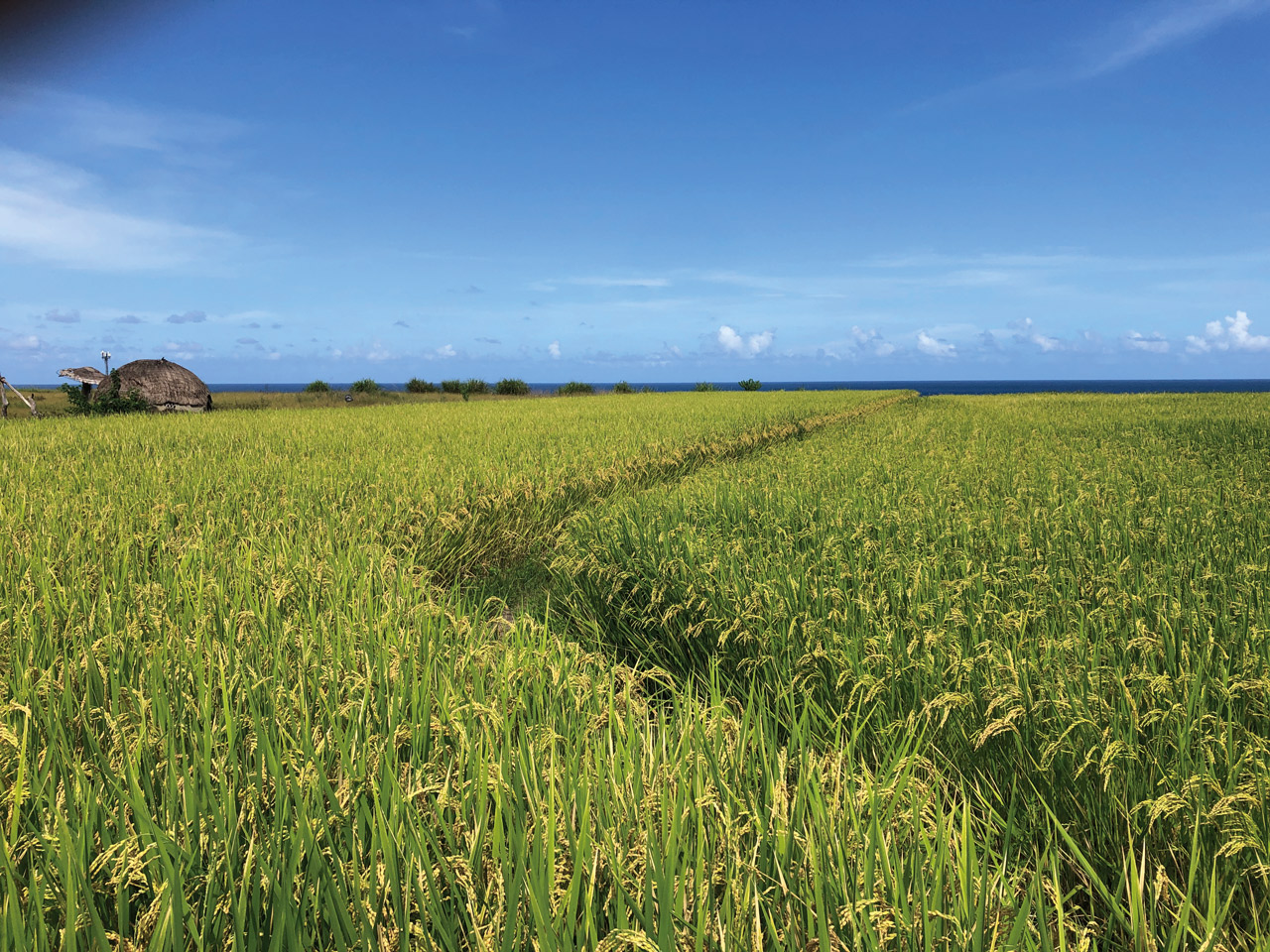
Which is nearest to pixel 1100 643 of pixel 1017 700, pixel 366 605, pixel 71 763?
pixel 1017 700

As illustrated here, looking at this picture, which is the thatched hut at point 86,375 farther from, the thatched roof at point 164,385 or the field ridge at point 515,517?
the field ridge at point 515,517

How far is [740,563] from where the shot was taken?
3.37 meters

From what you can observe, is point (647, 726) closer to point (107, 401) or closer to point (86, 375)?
point (107, 401)

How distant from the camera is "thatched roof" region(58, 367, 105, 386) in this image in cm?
2283

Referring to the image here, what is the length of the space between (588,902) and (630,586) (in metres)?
2.78

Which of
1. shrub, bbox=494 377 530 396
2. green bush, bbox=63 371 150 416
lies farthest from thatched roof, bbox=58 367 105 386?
shrub, bbox=494 377 530 396

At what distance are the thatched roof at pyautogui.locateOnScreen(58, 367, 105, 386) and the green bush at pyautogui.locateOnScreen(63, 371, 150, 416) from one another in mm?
4188

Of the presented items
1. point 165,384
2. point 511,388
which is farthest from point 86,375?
point 511,388

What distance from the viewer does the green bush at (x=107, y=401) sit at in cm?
1811

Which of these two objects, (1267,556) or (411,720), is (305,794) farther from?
(1267,556)

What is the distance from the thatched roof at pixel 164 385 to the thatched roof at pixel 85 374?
1.88m

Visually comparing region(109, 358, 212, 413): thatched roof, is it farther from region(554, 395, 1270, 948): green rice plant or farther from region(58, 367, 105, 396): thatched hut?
region(554, 395, 1270, 948): green rice plant

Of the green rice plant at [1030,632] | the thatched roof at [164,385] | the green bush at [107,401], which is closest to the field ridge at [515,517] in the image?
the green rice plant at [1030,632]

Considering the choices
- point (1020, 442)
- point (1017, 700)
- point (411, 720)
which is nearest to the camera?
point (411, 720)
